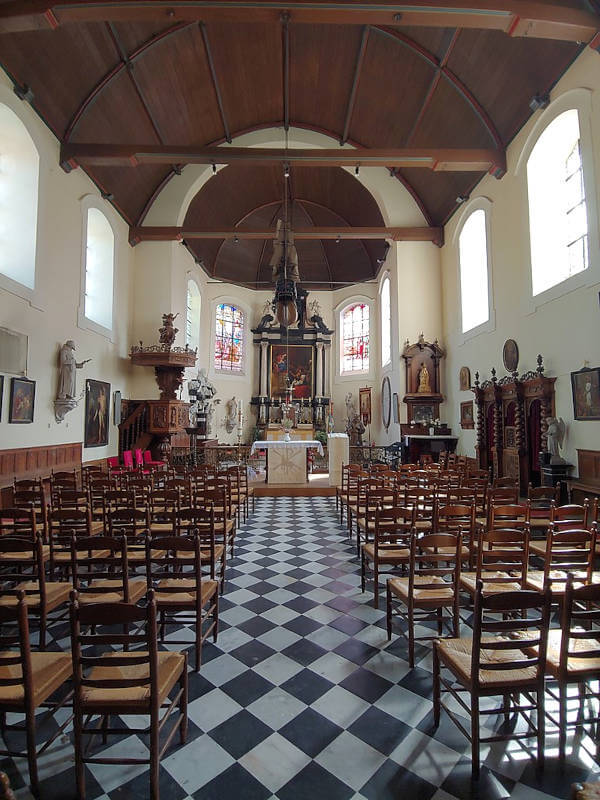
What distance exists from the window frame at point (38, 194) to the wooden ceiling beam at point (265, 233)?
5.37 meters

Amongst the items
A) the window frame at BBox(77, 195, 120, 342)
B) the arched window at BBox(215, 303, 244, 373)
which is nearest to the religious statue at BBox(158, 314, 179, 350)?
the window frame at BBox(77, 195, 120, 342)

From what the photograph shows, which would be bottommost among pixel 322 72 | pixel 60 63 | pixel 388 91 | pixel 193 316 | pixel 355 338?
pixel 355 338

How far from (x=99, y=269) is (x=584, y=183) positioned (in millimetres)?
12370

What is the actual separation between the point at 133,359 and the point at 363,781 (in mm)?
13192

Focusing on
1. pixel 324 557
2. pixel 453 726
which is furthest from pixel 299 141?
pixel 453 726

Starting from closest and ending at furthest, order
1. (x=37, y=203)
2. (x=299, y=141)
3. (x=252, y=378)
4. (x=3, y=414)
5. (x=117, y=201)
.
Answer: (x=3, y=414) → (x=37, y=203) → (x=117, y=201) → (x=299, y=141) → (x=252, y=378)

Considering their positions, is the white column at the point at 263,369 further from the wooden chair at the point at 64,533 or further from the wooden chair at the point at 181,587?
the wooden chair at the point at 181,587

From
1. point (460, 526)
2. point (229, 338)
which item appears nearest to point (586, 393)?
point (460, 526)

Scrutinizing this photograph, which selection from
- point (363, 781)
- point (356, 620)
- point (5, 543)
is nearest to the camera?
point (363, 781)

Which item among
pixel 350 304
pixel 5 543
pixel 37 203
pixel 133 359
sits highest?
pixel 350 304

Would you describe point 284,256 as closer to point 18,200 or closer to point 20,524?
point 18,200

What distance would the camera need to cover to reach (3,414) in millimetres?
8289

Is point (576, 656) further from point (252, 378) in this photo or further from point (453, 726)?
point (252, 378)

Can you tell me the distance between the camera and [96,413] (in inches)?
479
